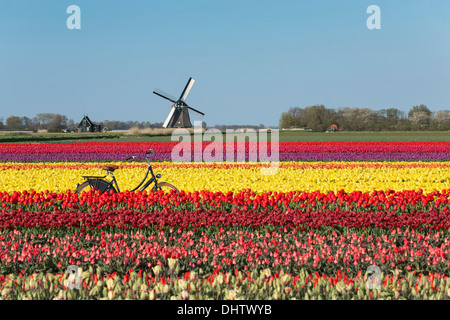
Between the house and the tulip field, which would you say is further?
the house

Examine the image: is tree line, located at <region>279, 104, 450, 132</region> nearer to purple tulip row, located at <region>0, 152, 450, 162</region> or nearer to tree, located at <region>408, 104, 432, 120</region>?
tree, located at <region>408, 104, 432, 120</region>

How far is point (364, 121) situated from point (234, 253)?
94965mm

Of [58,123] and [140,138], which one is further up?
[58,123]

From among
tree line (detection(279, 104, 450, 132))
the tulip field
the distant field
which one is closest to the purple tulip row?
the tulip field

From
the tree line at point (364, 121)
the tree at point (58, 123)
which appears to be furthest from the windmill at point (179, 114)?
the tree at point (58, 123)

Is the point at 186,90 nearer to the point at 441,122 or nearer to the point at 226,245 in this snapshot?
the point at 441,122

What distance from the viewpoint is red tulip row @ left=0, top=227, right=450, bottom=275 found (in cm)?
591

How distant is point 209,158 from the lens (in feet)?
76.4

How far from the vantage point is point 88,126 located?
105 meters

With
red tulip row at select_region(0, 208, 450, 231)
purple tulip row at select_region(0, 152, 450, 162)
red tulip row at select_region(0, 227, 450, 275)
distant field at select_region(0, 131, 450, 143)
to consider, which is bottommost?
red tulip row at select_region(0, 227, 450, 275)

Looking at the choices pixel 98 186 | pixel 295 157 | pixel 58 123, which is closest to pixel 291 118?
pixel 58 123

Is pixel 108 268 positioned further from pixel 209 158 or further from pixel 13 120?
pixel 13 120

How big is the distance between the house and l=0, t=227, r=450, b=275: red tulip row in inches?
3979

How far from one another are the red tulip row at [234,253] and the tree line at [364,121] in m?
83.3
